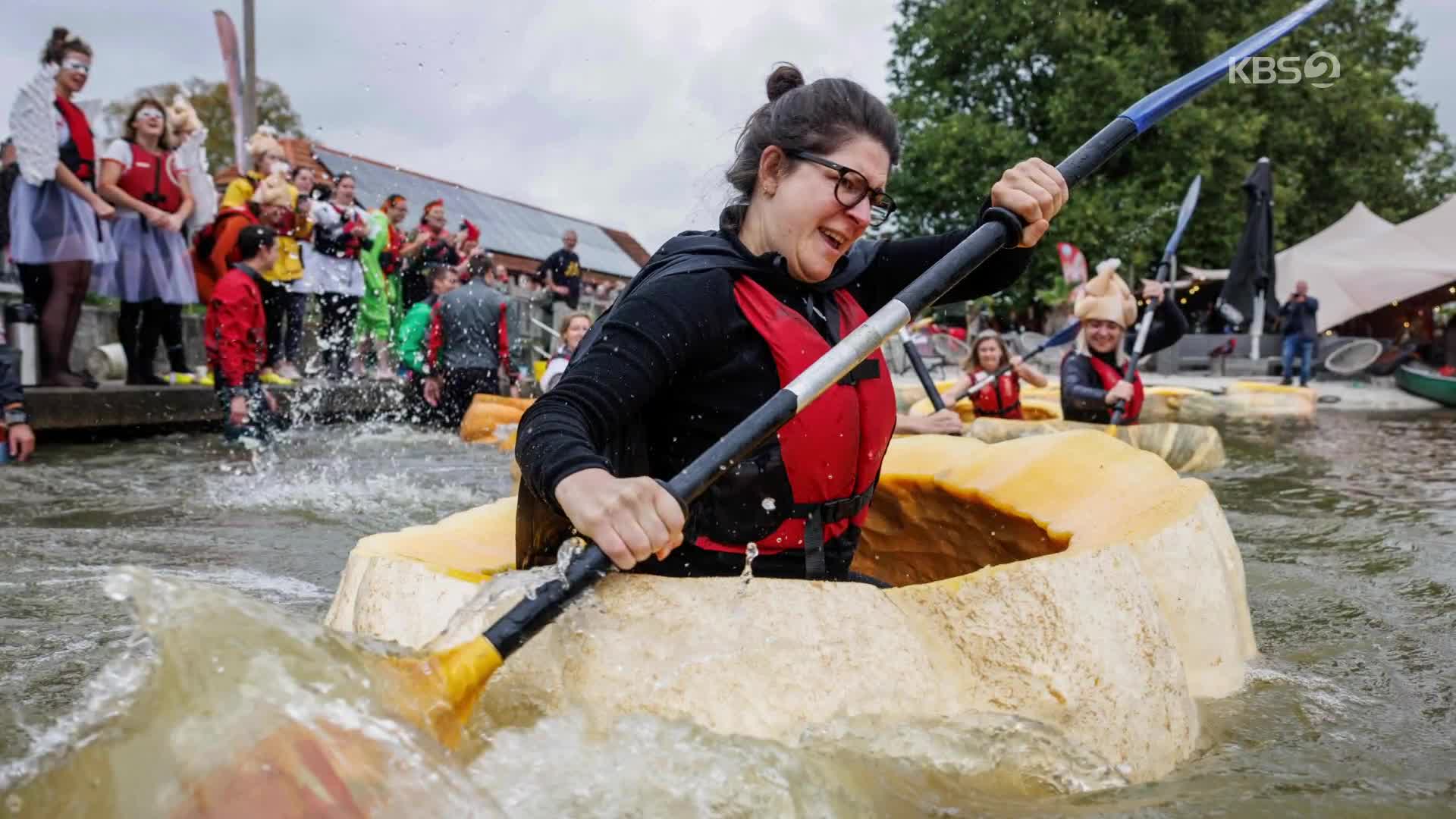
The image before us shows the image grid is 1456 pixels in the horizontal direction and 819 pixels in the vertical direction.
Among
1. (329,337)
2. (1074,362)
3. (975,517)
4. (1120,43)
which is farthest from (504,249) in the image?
(975,517)

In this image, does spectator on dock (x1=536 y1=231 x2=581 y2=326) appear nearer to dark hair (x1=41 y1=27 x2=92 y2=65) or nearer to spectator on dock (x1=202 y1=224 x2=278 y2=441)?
spectator on dock (x1=202 y1=224 x2=278 y2=441)

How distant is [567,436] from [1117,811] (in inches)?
39.9

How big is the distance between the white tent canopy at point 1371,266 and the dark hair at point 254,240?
1721 cm

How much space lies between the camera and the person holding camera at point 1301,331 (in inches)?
623

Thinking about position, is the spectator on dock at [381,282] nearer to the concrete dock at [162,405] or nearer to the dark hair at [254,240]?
the concrete dock at [162,405]

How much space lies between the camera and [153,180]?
276 inches

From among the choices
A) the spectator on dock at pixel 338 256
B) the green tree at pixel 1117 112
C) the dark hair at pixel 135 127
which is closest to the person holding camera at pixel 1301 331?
the green tree at pixel 1117 112

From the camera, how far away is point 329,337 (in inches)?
377

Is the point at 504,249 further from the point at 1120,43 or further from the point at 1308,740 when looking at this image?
the point at 1308,740

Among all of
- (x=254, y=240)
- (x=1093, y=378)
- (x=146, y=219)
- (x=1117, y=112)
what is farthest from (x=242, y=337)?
(x=1117, y=112)

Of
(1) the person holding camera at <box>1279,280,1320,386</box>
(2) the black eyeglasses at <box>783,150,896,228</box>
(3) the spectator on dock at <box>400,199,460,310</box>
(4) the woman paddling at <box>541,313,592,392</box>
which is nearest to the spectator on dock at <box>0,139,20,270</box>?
(3) the spectator on dock at <box>400,199,460,310</box>

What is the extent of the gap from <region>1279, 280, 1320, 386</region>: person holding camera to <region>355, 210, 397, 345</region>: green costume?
38.8ft

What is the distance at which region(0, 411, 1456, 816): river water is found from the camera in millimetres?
1403

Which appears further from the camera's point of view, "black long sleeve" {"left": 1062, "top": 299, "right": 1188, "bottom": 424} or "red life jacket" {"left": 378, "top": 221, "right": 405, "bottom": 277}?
"red life jacket" {"left": 378, "top": 221, "right": 405, "bottom": 277}
